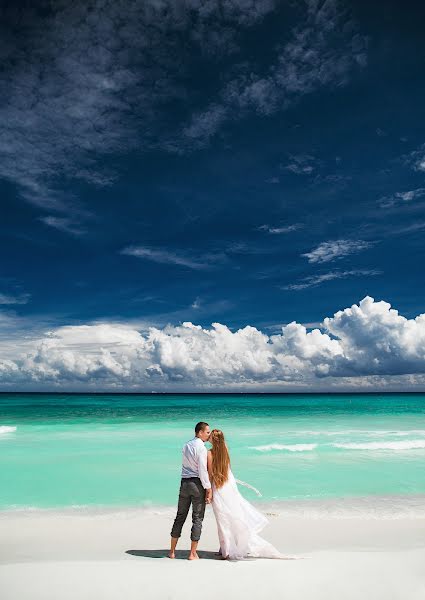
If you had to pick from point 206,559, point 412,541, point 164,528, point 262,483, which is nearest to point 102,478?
point 262,483

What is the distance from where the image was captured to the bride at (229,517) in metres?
5.86

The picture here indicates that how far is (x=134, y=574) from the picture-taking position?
5.15 m

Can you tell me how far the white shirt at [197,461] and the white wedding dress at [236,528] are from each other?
0.27 metres

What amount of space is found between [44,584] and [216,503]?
2.22m

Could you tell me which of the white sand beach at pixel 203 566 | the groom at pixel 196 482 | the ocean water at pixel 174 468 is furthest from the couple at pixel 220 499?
the ocean water at pixel 174 468

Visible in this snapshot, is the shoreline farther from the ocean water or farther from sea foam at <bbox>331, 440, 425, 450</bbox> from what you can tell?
sea foam at <bbox>331, 440, 425, 450</bbox>

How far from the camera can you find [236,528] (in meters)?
5.89

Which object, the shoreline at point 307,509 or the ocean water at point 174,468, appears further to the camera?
the ocean water at point 174,468

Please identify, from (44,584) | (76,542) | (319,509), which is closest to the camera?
(44,584)

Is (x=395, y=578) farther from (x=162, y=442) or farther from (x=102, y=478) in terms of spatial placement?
(x=162, y=442)

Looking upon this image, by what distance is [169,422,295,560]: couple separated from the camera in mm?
5852

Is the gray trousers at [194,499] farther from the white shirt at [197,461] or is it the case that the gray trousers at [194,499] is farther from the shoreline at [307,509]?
the shoreline at [307,509]

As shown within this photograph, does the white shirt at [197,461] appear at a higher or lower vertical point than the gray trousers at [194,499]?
higher

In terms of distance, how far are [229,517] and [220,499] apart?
Result: 26cm
